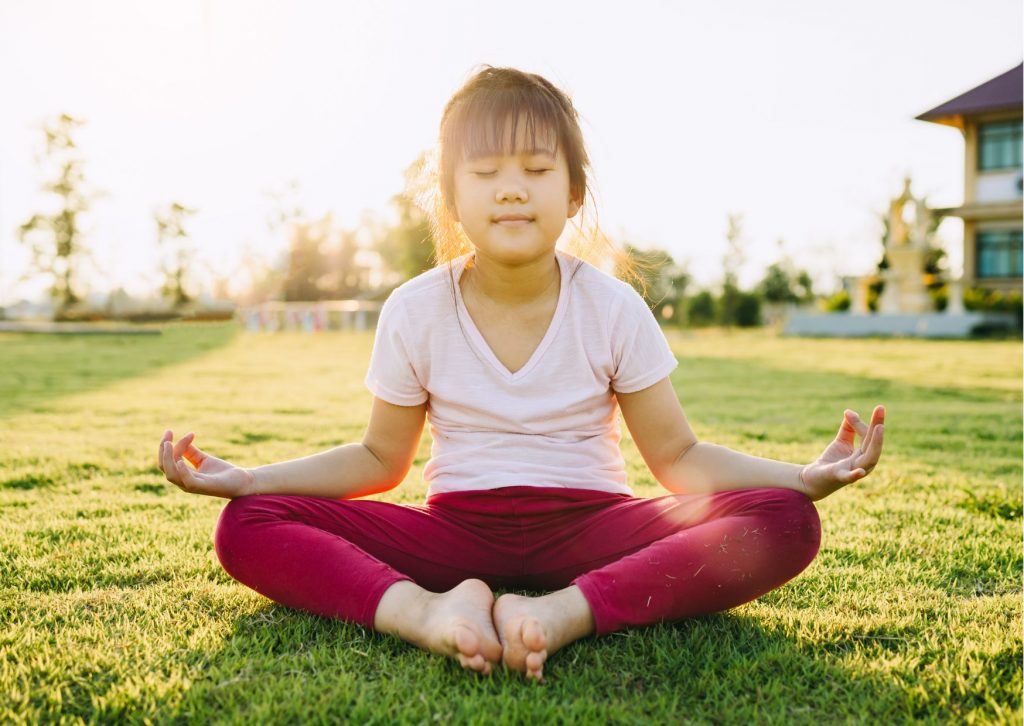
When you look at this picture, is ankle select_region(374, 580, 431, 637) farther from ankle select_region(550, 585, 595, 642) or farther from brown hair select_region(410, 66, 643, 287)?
brown hair select_region(410, 66, 643, 287)

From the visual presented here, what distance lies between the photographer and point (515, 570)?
192 cm

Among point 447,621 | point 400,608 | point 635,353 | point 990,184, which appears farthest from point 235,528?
point 990,184

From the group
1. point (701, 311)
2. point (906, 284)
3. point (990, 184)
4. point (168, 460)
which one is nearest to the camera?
point (168, 460)

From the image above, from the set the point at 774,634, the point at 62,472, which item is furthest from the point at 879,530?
the point at 62,472

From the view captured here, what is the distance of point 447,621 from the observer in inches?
58.7

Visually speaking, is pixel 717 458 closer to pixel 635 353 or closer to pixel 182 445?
pixel 635 353

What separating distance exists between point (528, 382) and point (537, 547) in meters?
0.36

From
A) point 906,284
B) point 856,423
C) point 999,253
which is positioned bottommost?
point 856,423

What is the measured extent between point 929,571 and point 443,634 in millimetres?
1319

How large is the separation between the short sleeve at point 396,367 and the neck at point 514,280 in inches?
7.9

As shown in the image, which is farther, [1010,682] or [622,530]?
[622,530]

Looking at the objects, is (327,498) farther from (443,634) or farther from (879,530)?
(879,530)

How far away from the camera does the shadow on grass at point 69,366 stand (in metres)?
6.95

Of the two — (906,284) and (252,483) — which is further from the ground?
(906,284)
